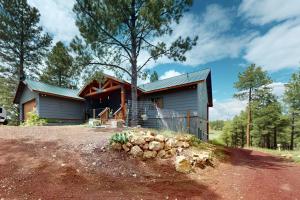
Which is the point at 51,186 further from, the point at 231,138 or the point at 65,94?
the point at 231,138

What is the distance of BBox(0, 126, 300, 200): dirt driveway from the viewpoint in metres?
4.33

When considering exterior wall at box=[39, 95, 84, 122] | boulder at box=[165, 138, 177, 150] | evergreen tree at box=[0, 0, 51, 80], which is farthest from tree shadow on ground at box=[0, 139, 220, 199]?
evergreen tree at box=[0, 0, 51, 80]

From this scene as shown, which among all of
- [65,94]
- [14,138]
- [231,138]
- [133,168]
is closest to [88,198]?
[133,168]

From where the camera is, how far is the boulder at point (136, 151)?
6.53 metres

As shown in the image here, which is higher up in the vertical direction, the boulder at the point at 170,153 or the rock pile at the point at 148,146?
the rock pile at the point at 148,146

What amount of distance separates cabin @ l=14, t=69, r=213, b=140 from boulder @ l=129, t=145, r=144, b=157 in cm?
499

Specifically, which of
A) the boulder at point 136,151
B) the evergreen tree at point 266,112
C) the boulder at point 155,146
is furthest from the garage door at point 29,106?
the evergreen tree at point 266,112

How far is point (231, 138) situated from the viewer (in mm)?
40344

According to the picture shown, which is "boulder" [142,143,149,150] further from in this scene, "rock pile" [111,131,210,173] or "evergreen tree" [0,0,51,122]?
"evergreen tree" [0,0,51,122]

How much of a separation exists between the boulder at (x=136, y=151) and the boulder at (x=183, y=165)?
1.22 metres

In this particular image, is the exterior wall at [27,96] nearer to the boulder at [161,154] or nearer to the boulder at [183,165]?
the boulder at [161,154]

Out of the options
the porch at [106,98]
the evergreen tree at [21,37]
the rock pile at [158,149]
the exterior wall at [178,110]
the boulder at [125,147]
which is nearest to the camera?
the rock pile at [158,149]

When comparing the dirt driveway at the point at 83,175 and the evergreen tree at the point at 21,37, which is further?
the evergreen tree at the point at 21,37

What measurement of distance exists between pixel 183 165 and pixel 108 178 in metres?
2.31
